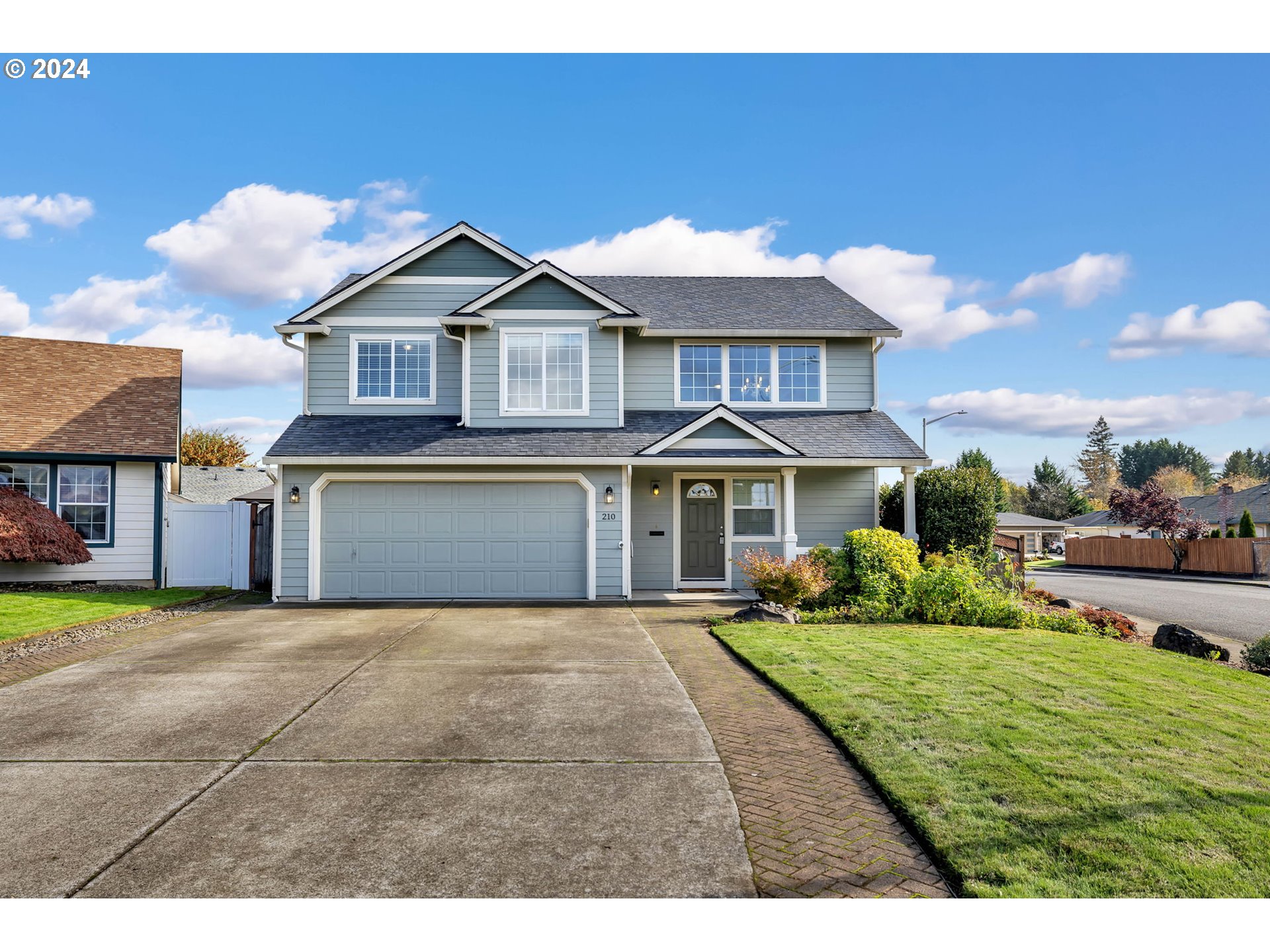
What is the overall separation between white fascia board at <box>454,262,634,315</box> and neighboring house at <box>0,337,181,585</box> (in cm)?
837

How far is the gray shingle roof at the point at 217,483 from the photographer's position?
2814 centimetres

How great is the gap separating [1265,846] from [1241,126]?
10767 millimetres

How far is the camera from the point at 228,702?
695cm

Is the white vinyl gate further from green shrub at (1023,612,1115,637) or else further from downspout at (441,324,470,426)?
green shrub at (1023,612,1115,637)

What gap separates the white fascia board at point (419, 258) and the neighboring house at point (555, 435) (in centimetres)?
5

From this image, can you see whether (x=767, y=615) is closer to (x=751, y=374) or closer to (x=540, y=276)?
(x=751, y=374)

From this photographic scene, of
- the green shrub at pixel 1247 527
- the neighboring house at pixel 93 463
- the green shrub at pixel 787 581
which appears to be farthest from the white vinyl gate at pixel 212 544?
the green shrub at pixel 1247 527

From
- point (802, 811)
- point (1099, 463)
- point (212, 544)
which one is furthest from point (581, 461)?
point (1099, 463)

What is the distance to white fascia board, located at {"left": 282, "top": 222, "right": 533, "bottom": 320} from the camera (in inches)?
645

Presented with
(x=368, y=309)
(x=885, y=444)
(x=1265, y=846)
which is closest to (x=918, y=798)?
(x=1265, y=846)

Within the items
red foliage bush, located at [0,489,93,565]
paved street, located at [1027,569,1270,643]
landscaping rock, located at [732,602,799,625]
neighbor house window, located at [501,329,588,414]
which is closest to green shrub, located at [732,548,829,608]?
landscaping rock, located at [732,602,799,625]

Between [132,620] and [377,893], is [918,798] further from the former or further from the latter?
[132,620]

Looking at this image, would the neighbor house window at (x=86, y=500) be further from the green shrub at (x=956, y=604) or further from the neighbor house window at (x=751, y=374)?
the green shrub at (x=956, y=604)

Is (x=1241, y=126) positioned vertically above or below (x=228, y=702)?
above
